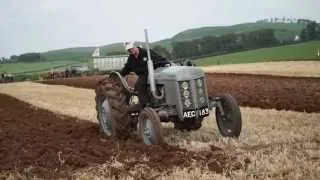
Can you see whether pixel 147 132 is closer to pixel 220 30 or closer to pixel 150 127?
pixel 150 127

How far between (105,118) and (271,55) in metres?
53.9

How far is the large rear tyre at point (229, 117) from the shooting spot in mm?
11055

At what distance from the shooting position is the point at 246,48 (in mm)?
78250

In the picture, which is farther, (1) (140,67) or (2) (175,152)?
(1) (140,67)

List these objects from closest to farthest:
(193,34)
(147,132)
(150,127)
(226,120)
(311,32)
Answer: (150,127) < (147,132) < (226,120) < (311,32) < (193,34)

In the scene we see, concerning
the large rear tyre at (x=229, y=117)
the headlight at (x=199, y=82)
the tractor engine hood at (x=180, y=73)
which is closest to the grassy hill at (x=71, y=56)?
the large rear tyre at (x=229, y=117)

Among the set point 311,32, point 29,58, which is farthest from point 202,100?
point 29,58

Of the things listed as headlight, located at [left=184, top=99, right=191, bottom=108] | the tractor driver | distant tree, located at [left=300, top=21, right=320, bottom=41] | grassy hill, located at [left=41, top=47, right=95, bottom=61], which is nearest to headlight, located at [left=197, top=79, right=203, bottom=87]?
headlight, located at [left=184, top=99, right=191, bottom=108]

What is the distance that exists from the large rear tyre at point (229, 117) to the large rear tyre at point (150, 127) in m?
1.68

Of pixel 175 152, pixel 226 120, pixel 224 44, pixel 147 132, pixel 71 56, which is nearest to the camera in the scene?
pixel 175 152

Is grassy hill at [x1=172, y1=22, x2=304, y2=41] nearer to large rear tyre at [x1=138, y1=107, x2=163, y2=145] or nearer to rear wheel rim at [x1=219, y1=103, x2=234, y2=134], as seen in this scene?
rear wheel rim at [x1=219, y1=103, x2=234, y2=134]

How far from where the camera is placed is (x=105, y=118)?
1288 centimetres

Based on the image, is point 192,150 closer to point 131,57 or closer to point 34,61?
point 131,57

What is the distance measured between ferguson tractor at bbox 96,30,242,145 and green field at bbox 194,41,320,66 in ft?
140
